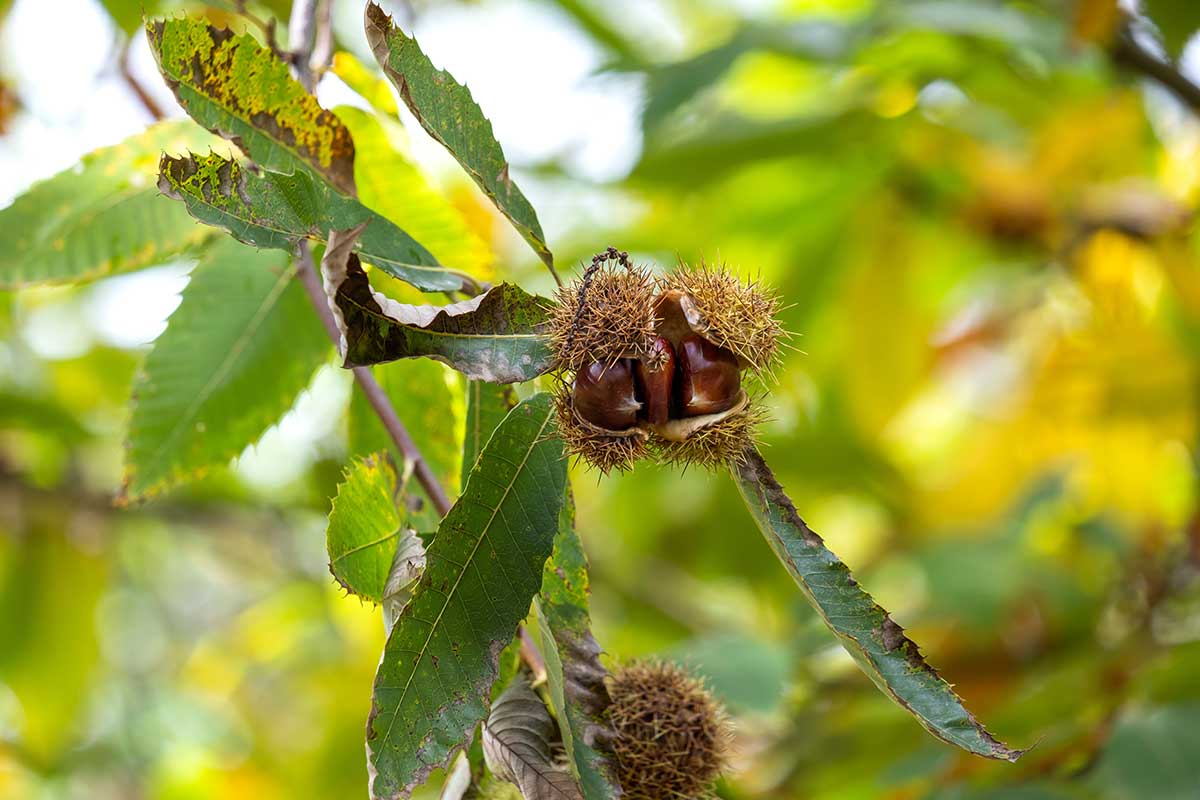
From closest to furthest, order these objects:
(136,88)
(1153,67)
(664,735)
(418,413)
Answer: (664,735) < (418,413) < (136,88) < (1153,67)

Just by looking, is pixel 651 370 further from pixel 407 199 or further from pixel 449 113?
pixel 407 199

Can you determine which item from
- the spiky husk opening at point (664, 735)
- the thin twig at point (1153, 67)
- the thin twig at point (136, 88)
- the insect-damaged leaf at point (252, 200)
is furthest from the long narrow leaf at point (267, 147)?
the thin twig at point (1153, 67)

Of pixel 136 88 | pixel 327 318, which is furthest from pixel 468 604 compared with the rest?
pixel 136 88

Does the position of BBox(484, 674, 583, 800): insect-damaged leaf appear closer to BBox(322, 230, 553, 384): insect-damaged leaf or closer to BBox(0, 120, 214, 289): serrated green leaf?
BBox(322, 230, 553, 384): insect-damaged leaf

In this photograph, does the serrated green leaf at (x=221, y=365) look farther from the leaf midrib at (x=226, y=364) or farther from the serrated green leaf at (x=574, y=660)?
the serrated green leaf at (x=574, y=660)

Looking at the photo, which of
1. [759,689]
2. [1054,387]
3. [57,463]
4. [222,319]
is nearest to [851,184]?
[1054,387]

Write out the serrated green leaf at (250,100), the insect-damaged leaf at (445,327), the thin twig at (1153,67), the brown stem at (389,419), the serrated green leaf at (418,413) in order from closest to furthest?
the insect-damaged leaf at (445,327) < the serrated green leaf at (250,100) < the brown stem at (389,419) < the serrated green leaf at (418,413) < the thin twig at (1153,67)

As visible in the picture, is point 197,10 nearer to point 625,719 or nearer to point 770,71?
point 625,719
